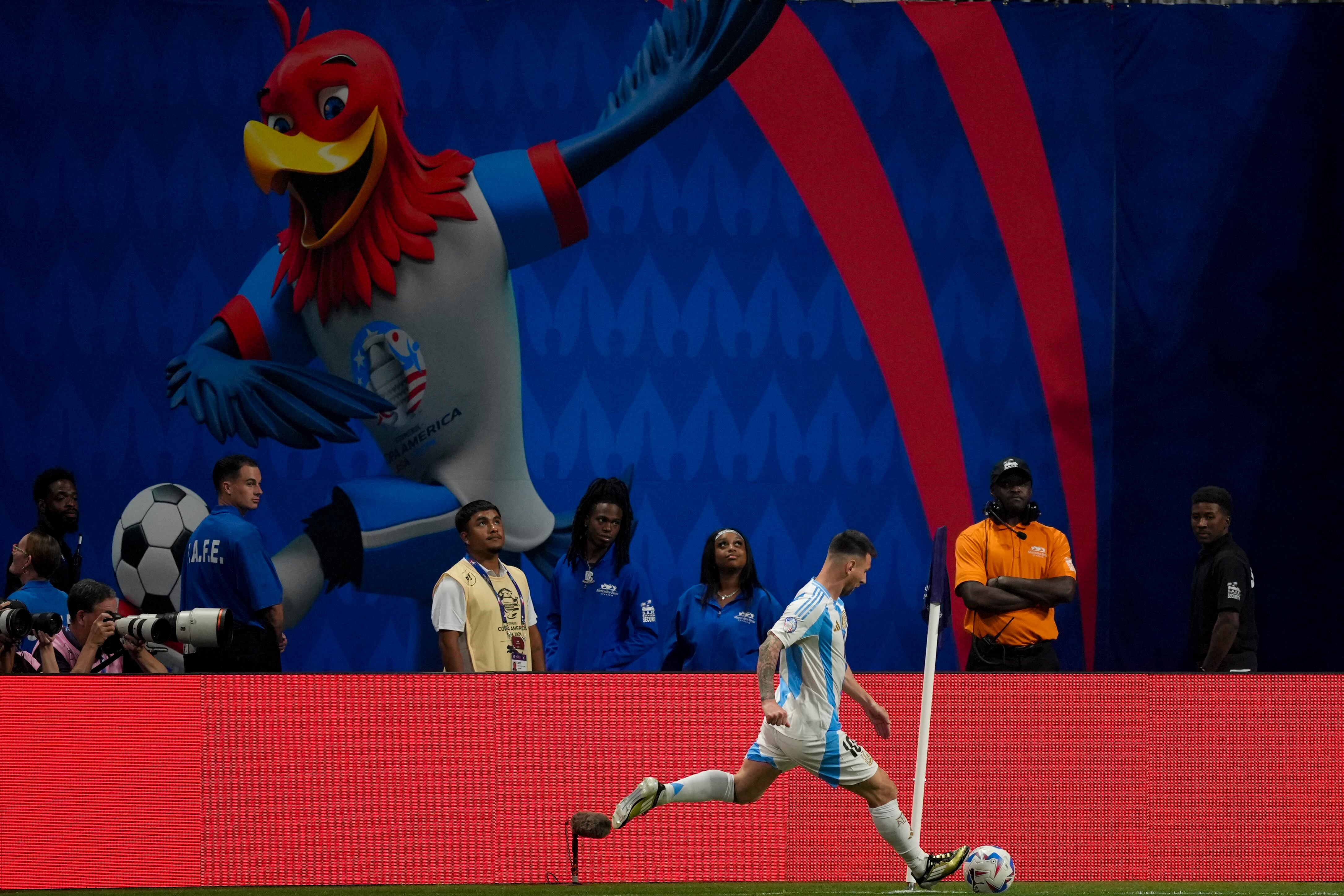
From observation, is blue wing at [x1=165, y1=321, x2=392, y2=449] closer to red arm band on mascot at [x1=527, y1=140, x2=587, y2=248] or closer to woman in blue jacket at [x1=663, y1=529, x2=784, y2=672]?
red arm band on mascot at [x1=527, y1=140, x2=587, y2=248]

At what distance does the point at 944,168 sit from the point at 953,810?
508 cm

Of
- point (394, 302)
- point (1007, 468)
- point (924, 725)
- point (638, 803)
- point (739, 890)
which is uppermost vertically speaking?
point (394, 302)

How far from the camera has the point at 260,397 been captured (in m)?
9.74

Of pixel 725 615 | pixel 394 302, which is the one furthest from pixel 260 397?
pixel 725 615

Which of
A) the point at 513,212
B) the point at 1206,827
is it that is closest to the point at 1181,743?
the point at 1206,827

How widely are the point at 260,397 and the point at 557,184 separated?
259 cm

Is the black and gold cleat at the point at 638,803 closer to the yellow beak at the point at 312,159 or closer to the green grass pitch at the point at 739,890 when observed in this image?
the green grass pitch at the point at 739,890

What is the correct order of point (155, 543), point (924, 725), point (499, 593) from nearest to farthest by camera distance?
point (924, 725), point (499, 593), point (155, 543)

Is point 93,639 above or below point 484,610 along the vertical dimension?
below

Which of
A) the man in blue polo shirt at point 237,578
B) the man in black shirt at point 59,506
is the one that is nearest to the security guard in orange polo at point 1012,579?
the man in blue polo shirt at point 237,578

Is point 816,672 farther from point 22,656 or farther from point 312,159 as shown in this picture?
point 312,159

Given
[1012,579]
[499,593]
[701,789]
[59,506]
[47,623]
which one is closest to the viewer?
[701,789]

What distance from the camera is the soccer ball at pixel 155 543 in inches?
368

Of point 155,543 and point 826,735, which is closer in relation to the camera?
point 826,735
